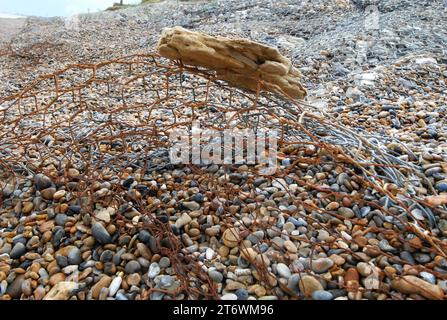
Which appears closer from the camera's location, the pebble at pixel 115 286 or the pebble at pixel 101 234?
the pebble at pixel 115 286

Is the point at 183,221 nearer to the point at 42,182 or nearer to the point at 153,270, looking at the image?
the point at 153,270

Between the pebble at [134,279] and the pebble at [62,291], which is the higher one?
the pebble at [134,279]

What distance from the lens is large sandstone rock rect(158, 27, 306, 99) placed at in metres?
1.67

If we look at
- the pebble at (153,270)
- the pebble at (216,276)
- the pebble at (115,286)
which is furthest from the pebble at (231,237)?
the pebble at (115,286)

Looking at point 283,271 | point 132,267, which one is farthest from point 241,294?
point 132,267

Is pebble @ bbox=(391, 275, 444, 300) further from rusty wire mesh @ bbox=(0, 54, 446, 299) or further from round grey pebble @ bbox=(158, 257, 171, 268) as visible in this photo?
round grey pebble @ bbox=(158, 257, 171, 268)

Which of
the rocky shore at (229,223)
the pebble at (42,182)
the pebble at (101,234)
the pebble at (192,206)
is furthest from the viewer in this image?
the pebble at (42,182)

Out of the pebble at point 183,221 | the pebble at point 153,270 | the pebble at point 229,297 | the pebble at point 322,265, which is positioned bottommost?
the pebble at point 153,270

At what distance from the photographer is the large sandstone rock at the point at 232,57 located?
65.7 inches

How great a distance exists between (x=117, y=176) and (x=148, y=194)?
0.73ft

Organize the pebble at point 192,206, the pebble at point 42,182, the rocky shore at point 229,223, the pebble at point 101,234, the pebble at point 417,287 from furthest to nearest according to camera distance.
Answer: the pebble at point 42,182 → the pebble at point 192,206 → the pebble at point 101,234 → the rocky shore at point 229,223 → the pebble at point 417,287

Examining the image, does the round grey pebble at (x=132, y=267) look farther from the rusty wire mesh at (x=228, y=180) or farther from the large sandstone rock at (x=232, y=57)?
the large sandstone rock at (x=232, y=57)

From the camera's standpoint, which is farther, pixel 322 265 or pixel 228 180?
pixel 228 180

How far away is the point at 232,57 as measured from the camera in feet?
5.75
